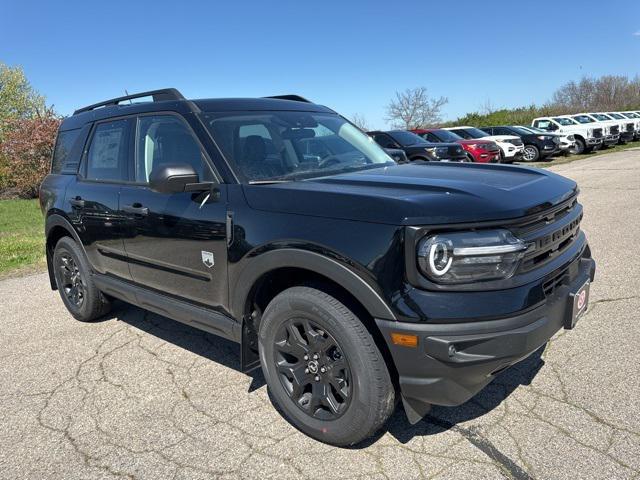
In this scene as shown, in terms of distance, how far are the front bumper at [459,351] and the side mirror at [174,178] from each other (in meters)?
1.45

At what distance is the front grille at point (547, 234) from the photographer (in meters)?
2.40

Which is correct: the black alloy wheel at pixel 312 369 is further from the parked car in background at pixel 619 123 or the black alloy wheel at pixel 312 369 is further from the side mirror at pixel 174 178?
the parked car in background at pixel 619 123

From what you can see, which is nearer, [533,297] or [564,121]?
[533,297]

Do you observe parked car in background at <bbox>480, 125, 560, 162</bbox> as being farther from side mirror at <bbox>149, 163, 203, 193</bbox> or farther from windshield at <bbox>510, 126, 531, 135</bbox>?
side mirror at <bbox>149, 163, 203, 193</bbox>

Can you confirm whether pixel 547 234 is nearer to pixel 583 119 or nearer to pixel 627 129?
pixel 583 119

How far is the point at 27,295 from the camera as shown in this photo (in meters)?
5.88

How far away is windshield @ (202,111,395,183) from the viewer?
321cm

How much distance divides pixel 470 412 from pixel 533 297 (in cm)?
98

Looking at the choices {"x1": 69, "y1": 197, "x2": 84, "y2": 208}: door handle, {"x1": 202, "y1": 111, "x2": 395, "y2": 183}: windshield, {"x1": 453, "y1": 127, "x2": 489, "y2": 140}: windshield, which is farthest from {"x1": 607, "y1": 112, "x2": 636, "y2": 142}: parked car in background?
{"x1": 69, "y1": 197, "x2": 84, "y2": 208}: door handle

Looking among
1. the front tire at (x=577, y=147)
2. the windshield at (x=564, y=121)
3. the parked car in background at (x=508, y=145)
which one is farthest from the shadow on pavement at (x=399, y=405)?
the windshield at (x=564, y=121)

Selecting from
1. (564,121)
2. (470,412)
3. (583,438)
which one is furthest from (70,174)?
(564,121)

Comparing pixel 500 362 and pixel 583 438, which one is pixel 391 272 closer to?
pixel 500 362

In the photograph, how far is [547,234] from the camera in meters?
2.54

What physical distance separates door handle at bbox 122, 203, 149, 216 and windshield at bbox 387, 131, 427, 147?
11600 mm
